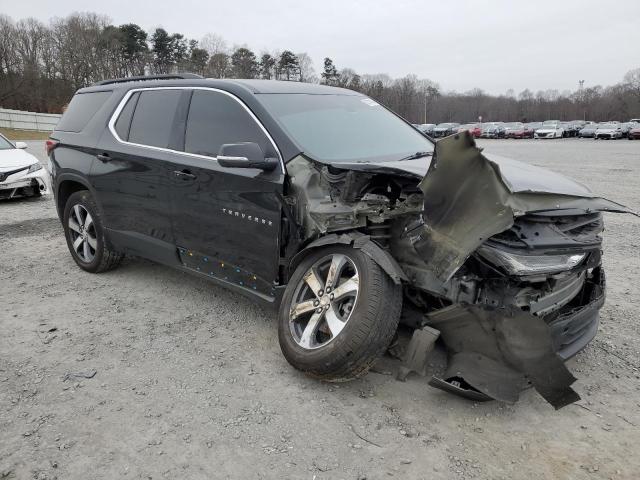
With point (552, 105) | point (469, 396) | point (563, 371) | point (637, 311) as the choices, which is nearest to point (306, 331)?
point (469, 396)

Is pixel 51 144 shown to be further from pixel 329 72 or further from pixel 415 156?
pixel 329 72

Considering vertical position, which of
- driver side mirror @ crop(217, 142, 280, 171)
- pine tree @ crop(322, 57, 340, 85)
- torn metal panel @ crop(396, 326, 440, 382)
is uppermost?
pine tree @ crop(322, 57, 340, 85)

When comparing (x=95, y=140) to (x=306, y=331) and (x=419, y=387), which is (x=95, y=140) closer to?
(x=306, y=331)

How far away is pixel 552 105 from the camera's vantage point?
106 metres

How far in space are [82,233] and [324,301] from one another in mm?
3213

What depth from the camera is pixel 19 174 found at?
911 cm

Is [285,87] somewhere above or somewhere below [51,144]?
above

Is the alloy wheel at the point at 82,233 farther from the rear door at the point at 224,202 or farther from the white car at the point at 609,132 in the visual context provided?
the white car at the point at 609,132

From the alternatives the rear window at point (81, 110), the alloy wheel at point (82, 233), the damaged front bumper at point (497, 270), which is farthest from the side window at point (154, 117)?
the damaged front bumper at point (497, 270)

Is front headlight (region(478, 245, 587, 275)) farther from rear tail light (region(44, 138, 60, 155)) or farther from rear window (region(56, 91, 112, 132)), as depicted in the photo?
rear tail light (region(44, 138, 60, 155))

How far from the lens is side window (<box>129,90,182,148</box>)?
13.7 feet

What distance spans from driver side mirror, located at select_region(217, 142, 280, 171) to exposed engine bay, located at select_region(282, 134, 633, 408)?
0.23 m

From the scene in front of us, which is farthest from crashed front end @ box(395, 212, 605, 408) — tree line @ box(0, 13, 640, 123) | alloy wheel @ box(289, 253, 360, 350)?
tree line @ box(0, 13, 640, 123)

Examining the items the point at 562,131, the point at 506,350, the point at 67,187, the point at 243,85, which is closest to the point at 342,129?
the point at 243,85
